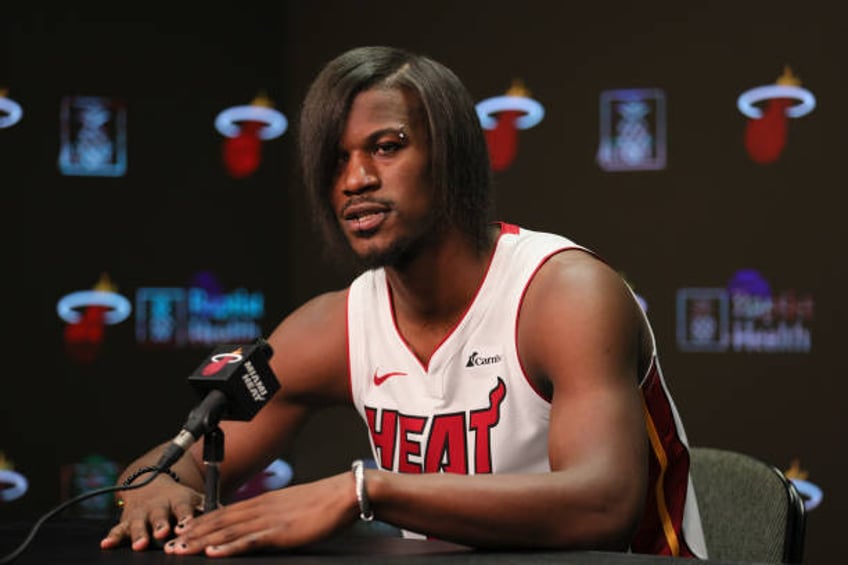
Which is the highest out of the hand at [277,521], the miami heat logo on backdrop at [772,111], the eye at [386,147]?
the miami heat logo on backdrop at [772,111]

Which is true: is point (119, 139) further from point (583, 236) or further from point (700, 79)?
point (700, 79)

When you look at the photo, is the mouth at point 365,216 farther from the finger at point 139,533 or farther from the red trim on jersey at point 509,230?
the finger at point 139,533

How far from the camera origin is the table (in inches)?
42.7

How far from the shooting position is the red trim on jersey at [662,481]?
1505mm

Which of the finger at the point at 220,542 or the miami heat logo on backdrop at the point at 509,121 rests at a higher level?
the miami heat logo on backdrop at the point at 509,121

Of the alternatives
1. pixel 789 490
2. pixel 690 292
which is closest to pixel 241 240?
pixel 690 292

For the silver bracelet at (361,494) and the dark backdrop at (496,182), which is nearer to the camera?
the silver bracelet at (361,494)

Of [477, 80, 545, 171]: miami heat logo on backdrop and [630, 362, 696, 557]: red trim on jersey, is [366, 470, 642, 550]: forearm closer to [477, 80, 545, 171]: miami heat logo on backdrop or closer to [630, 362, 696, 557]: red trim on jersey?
[630, 362, 696, 557]: red trim on jersey

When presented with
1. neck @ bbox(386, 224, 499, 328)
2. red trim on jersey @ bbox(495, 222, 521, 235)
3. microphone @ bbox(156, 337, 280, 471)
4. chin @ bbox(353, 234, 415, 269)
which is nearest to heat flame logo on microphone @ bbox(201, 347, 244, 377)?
microphone @ bbox(156, 337, 280, 471)

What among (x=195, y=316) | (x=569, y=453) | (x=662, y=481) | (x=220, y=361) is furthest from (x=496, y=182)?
(x=220, y=361)

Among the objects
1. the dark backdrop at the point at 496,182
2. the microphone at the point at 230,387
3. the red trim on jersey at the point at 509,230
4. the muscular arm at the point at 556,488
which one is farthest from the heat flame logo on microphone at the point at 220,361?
the dark backdrop at the point at 496,182

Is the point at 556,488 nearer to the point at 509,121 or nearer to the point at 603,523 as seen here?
the point at 603,523

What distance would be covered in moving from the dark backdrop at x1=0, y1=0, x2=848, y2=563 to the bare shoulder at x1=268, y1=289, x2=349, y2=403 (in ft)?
5.02

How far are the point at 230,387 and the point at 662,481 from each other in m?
0.68
